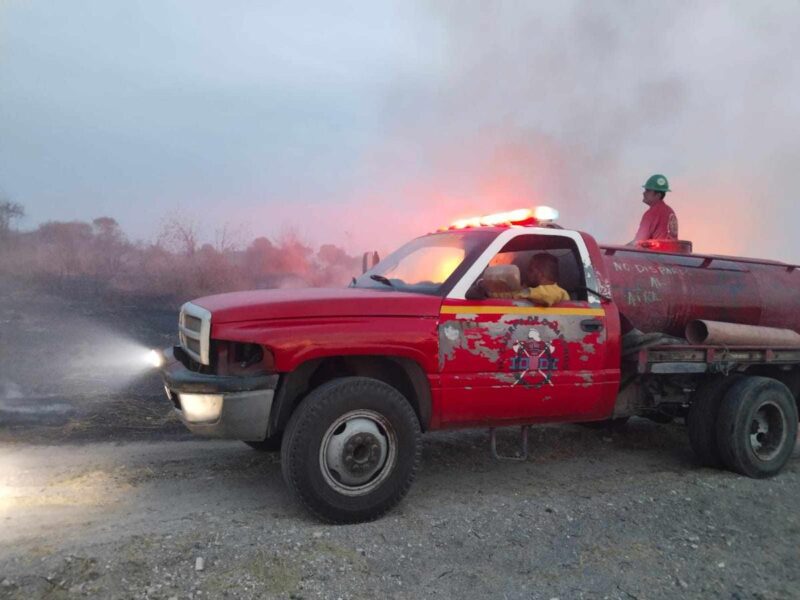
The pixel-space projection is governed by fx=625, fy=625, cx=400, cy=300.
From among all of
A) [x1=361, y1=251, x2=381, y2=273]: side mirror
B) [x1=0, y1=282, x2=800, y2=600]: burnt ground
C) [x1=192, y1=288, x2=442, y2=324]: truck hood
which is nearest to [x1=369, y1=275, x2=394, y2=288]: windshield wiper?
[x1=192, y1=288, x2=442, y2=324]: truck hood

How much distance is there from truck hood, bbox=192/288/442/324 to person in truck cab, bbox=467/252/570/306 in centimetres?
36

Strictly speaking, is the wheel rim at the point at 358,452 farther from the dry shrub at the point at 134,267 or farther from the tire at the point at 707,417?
the dry shrub at the point at 134,267

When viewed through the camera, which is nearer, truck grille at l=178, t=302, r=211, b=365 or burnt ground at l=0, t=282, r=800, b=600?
burnt ground at l=0, t=282, r=800, b=600

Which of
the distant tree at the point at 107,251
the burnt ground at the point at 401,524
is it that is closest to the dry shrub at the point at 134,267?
the distant tree at the point at 107,251

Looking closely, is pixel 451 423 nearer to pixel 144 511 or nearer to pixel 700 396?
pixel 144 511


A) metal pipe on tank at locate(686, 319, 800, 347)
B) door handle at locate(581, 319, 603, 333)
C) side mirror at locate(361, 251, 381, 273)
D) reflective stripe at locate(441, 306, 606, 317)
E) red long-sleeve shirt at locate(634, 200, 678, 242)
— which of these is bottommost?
metal pipe on tank at locate(686, 319, 800, 347)

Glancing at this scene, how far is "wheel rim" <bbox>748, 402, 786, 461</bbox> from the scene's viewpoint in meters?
5.32

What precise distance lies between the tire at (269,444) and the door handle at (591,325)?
251 cm

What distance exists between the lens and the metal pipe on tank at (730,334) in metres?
5.21

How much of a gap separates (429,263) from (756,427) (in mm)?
3194

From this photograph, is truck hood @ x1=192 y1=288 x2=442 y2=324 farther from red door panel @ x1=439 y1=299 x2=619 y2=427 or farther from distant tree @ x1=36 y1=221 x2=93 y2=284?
distant tree @ x1=36 y1=221 x2=93 y2=284

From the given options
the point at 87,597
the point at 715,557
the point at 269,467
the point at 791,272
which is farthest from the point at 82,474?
the point at 791,272

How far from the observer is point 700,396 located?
5441mm

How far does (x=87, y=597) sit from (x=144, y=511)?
46.6 inches
